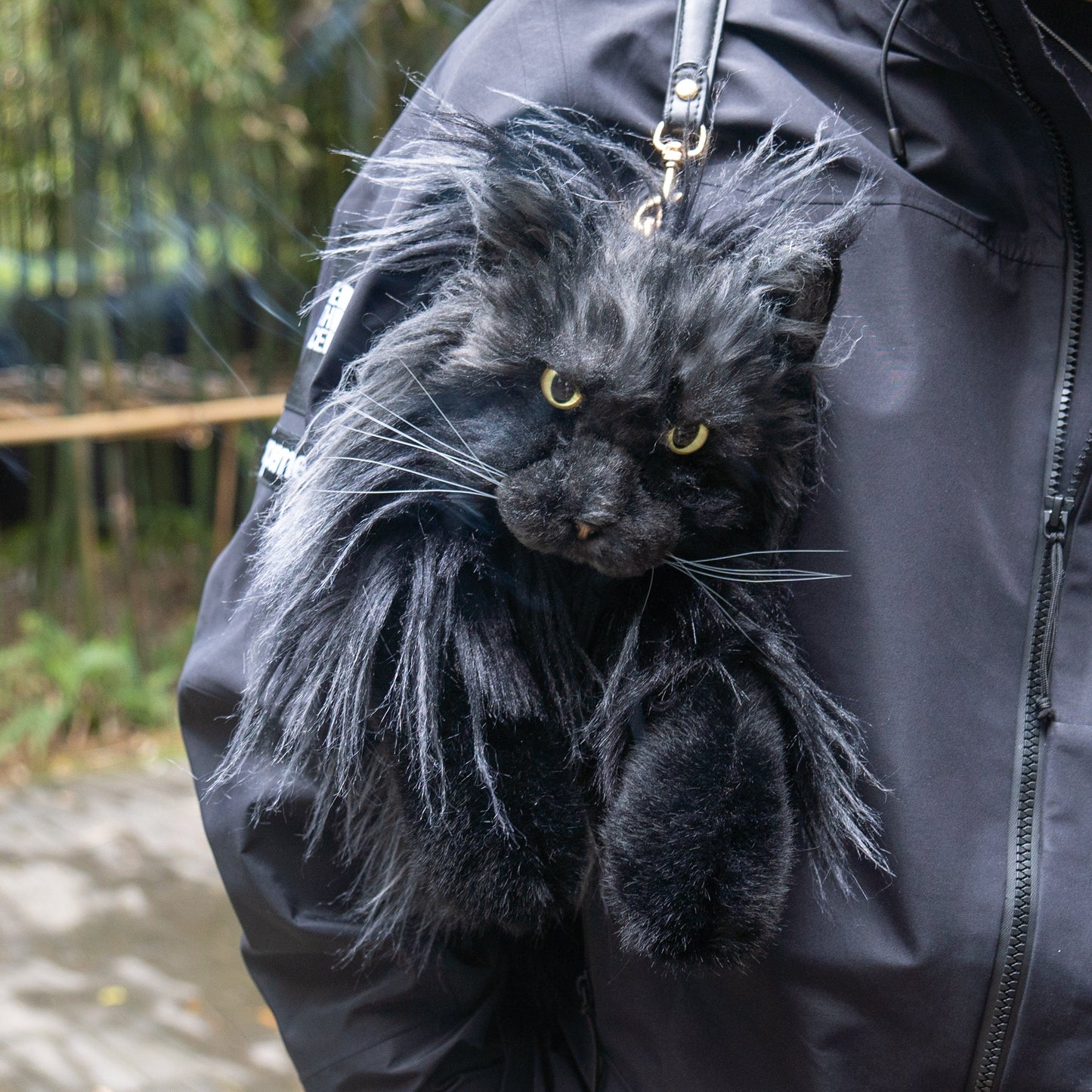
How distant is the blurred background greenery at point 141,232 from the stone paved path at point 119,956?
1.54 feet

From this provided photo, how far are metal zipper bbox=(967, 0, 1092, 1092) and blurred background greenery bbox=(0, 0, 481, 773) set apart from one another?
251 cm

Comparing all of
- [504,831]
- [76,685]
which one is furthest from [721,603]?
[76,685]

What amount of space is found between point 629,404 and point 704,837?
330mm

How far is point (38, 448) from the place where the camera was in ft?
13.2

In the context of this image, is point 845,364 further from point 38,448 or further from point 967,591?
point 38,448

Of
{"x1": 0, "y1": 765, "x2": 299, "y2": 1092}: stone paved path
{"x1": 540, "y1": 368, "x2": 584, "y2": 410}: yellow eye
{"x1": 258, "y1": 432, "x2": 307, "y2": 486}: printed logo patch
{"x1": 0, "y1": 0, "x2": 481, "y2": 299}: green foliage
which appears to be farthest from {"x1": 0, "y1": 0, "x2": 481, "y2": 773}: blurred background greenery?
{"x1": 540, "y1": 368, "x2": 584, "y2": 410}: yellow eye

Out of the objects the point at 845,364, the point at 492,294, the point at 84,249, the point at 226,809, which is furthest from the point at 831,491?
the point at 84,249

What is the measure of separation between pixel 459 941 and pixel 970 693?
0.49 m

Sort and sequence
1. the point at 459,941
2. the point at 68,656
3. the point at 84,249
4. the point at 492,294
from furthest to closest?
1. the point at 68,656
2. the point at 84,249
3. the point at 459,941
4. the point at 492,294

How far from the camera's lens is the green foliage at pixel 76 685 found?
3756 millimetres

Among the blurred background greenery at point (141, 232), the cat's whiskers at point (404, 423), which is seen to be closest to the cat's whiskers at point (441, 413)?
the cat's whiskers at point (404, 423)

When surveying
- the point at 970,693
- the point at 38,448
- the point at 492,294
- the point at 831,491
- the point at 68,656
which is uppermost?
the point at 492,294

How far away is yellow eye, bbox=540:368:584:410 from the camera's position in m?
0.85

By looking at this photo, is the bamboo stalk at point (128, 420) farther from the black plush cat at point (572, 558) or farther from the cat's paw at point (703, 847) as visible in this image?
the cat's paw at point (703, 847)
